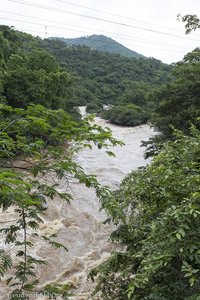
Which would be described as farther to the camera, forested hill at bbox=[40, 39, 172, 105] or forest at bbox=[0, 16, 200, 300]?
forested hill at bbox=[40, 39, 172, 105]

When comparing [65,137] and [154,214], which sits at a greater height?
[65,137]

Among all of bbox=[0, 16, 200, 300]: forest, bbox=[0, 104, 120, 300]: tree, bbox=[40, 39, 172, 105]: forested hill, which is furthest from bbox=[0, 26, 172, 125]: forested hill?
bbox=[0, 104, 120, 300]: tree

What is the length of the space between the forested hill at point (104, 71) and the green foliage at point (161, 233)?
30.8 meters

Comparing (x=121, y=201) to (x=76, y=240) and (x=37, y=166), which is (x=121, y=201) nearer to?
(x=37, y=166)

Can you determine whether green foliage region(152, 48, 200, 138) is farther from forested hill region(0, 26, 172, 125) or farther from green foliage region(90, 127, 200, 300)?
green foliage region(90, 127, 200, 300)

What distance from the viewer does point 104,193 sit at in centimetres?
324

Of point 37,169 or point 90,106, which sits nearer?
point 37,169

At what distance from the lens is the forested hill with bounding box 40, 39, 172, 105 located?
37312 mm

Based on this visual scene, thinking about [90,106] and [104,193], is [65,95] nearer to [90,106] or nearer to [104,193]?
[90,106]

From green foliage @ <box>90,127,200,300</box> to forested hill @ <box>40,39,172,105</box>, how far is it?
30.8m

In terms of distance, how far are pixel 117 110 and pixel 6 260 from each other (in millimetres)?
25213

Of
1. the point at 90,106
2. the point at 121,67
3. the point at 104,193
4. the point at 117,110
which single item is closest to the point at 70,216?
the point at 104,193

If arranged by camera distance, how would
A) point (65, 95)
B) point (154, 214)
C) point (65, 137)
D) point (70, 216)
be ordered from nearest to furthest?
point (65, 137) → point (154, 214) → point (70, 216) → point (65, 95)

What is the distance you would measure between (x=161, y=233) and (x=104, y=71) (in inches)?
1586
